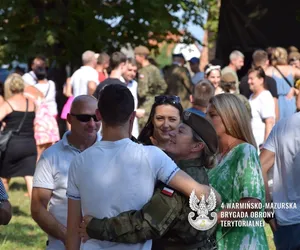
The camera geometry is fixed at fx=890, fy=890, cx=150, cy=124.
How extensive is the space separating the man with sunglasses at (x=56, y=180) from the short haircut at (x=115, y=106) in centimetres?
129

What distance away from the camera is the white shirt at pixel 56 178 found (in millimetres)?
5625

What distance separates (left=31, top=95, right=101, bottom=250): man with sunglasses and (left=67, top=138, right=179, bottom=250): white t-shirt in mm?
1140

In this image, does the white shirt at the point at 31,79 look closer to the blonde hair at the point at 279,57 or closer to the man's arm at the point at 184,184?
the blonde hair at the point at 279,57

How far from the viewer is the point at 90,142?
5.85 metres

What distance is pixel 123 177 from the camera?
171 inches

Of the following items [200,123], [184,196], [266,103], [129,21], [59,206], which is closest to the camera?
[184,196]

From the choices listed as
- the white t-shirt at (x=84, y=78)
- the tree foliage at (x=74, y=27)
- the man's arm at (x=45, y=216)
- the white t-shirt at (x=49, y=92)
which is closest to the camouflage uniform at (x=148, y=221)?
the man's arm at (x=45, y=216)

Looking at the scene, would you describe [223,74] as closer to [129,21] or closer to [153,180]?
[129,21]

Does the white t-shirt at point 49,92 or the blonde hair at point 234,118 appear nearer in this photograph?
the blonde hair at point 234,118

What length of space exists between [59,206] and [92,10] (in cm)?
841

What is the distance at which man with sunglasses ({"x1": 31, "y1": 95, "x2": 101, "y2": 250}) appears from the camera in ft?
18.1

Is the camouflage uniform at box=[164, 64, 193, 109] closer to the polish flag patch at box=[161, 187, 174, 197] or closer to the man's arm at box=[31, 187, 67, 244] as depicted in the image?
the man's arm at box=[31, 187, 67, 244]

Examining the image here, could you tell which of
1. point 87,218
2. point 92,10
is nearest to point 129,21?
point 92,10

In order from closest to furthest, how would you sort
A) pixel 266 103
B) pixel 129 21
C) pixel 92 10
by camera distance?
pixel 266 103, pixel 92 10, pixel 129 21
